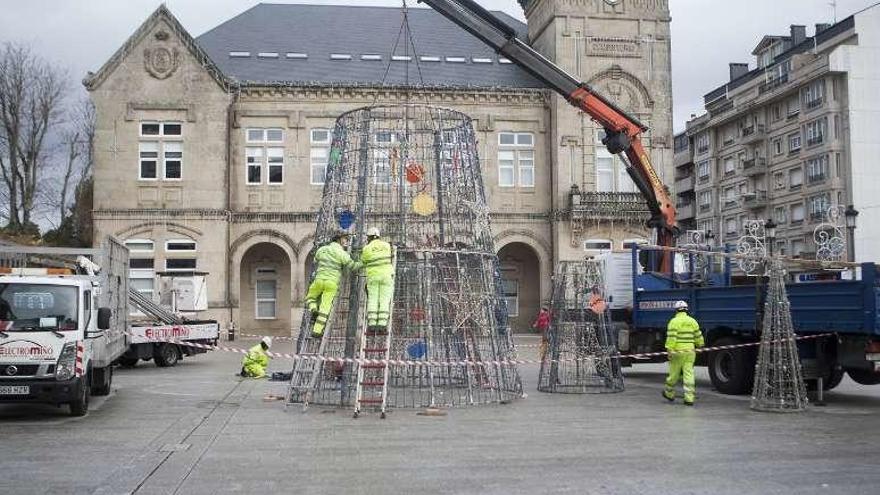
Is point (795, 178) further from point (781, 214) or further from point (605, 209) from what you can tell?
point (605, 209)

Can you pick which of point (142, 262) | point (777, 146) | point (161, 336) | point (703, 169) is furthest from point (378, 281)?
point (703, 169)

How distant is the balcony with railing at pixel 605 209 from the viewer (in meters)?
40.2

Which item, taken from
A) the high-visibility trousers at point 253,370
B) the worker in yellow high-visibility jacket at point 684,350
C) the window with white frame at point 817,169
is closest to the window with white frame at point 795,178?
the window with white frame at point 817,169

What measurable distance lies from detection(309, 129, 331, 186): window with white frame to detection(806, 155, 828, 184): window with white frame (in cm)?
3541

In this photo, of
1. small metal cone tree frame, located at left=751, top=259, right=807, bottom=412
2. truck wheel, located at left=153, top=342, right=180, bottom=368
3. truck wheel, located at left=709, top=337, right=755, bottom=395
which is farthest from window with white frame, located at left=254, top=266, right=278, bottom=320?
small metal cone tree frame, located at left=751, top=259, right=807, bottom=412

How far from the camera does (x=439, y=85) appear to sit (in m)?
41.3

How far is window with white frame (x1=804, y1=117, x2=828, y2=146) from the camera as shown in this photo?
198 feet

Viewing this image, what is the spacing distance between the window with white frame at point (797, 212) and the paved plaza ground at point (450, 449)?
5035 cm

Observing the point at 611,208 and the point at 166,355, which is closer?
the point at 166,355

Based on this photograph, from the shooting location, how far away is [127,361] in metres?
25.1

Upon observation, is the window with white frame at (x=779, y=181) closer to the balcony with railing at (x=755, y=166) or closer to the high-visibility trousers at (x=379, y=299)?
the balcony with railing at (x=755, y=166)

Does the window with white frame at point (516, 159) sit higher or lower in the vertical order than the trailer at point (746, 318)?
higher

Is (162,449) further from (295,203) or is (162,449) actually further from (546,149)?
(546,149)

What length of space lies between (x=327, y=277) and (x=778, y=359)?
7.13 meters
